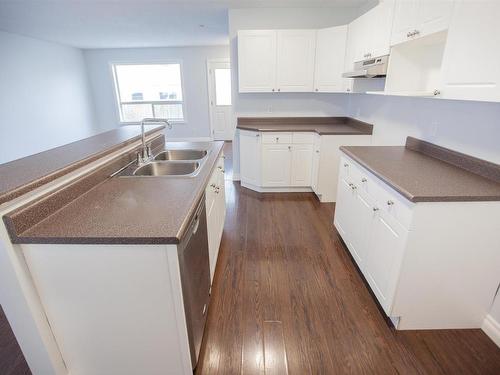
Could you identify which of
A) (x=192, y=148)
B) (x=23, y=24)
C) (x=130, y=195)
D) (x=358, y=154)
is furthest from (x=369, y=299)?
(x=23, y=24)

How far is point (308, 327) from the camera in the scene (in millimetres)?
1673

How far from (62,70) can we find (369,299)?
7.00 metres

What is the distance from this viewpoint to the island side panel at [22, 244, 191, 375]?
107cm

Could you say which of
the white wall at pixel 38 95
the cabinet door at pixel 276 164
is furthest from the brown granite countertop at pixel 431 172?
the white wall at pixel 38 95

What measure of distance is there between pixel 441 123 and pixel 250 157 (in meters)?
2.23

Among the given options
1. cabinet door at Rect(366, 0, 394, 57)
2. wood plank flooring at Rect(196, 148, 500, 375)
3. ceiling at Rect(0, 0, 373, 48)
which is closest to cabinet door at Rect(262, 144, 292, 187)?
wood plank flooring at Rect(196, 148, 500, 375)

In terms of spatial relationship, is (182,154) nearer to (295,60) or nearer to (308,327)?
(308,327)

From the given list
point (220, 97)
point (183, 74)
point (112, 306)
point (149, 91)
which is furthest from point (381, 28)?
point (149, 91)

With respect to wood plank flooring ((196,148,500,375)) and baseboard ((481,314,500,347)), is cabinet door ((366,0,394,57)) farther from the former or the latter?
baseboard ((481,314,500,347))

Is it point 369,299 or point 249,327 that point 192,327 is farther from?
point 369,299

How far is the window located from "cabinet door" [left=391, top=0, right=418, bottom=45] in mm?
5747

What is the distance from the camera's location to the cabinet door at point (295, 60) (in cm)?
334

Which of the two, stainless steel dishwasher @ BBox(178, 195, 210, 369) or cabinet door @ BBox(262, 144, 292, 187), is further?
cabinet door @ BBox(262, 144, 292, 187)

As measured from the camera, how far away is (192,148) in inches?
97.7
